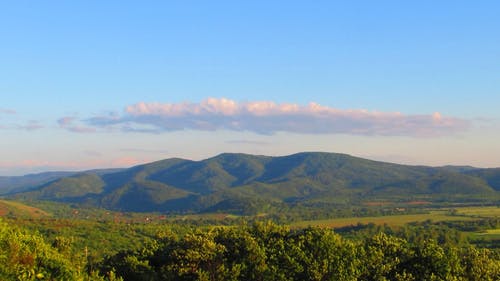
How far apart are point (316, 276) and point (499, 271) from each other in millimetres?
32861

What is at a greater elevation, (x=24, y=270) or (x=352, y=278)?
(x=24, y=270)

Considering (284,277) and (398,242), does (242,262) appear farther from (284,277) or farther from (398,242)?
(398,242)

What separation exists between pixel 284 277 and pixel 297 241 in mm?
11680

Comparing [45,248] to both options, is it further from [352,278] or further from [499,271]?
[499,271]

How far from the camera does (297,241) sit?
3671 inches

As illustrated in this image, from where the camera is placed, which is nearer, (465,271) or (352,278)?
(352,278)

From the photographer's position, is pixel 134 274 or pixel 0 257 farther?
pixel 134 274

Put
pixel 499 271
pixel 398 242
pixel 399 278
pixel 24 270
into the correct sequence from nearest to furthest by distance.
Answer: pixel 24 270 < pixel 399 278 < pixel 499 271 < pixel 398 242

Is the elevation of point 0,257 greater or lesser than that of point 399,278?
greater

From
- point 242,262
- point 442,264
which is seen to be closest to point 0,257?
point 242,262

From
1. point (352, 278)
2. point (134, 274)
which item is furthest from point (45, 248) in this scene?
point (352, 278)

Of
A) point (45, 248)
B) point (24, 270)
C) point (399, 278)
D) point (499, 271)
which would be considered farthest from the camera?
point (499, 271)

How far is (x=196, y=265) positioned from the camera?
277 ft

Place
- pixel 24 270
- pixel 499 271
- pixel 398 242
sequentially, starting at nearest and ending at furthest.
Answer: pixel 24 270
pixel 499 271
pixel 398 242
